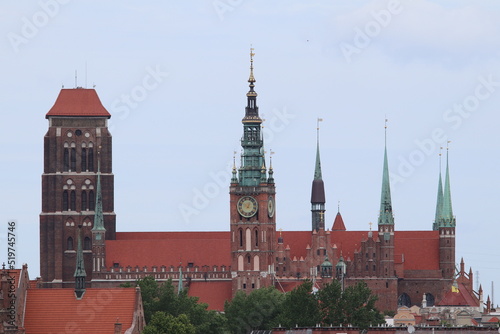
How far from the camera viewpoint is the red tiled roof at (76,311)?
5472 inches

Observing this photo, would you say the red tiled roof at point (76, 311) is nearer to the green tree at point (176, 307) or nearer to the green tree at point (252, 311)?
the green tree at point (176, 307)

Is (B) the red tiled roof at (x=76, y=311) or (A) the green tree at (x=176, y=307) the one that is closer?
(B) the red tiled roof at (x=76, y=311)

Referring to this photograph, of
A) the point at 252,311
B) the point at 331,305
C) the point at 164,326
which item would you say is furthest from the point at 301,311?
the point at 164,326

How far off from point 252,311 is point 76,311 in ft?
166

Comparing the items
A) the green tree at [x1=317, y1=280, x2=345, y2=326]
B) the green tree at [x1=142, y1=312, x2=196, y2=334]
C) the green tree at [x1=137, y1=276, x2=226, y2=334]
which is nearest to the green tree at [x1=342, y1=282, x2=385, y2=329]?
the green tree at [x1=317, y1=280, x2=345, y2=326]

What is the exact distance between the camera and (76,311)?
141m

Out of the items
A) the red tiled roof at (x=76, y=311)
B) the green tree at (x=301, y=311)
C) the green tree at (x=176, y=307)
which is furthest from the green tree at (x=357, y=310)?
the red tiled roof at (x=76, y=311)

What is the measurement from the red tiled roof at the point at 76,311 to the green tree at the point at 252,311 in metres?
43.5

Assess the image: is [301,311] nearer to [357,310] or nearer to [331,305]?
[331,305]

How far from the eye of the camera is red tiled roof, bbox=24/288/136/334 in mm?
139000

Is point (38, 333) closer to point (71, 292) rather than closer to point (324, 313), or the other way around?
point (71, 292)

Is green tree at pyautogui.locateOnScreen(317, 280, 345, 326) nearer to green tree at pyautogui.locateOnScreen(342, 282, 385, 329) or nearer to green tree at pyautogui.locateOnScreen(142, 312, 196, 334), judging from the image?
green tree at pyautogui.locateOnScreen(342, 282, 385, 329)

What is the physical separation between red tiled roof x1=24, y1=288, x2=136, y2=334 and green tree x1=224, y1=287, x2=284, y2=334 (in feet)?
143

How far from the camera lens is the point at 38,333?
454 ft
